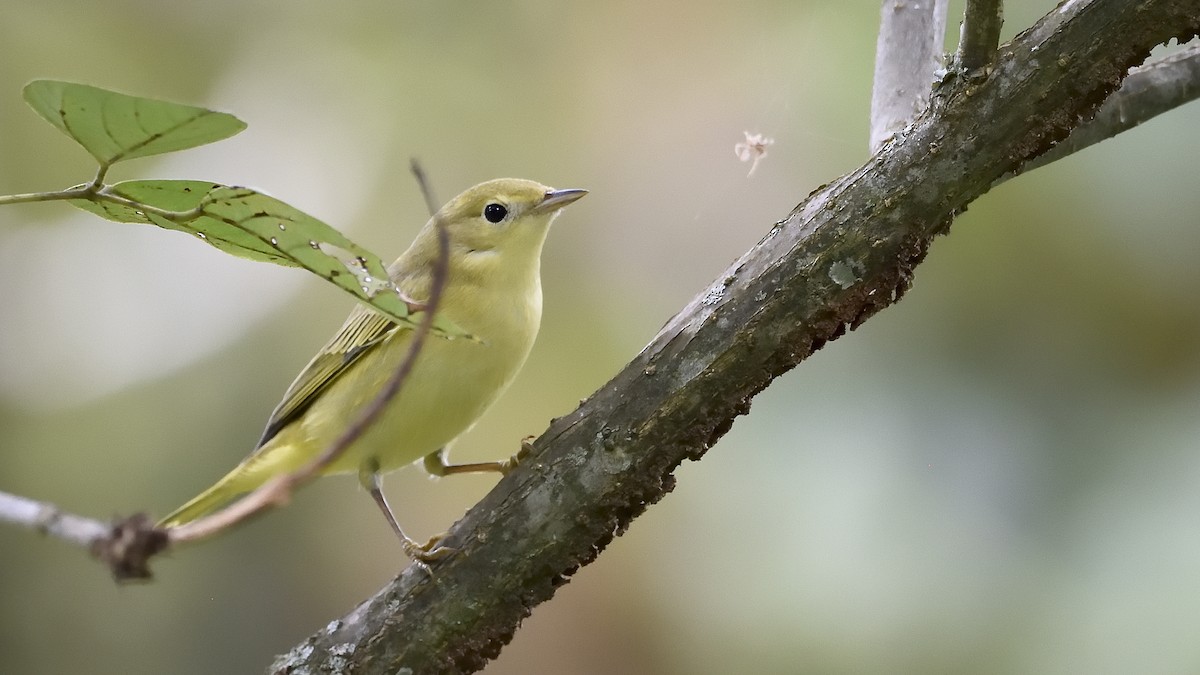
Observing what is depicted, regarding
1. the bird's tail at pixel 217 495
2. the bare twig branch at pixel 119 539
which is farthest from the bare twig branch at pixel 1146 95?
the bird's tail at pixel 217 495

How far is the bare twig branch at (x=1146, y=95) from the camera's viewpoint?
77.0 inches

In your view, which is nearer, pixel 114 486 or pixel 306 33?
pixel 114 486

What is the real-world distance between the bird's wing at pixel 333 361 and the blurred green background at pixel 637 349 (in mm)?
1917

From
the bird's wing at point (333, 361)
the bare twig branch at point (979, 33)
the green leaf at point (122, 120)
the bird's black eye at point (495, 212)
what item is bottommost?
the green leaf at point (122, 120)

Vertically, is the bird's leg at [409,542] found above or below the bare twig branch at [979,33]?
below

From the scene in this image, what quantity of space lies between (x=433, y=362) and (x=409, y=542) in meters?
0.43

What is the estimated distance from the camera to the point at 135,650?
16.0 ft

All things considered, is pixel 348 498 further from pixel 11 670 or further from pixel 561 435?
pixel 561 435

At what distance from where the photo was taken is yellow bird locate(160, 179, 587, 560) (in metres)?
2.53

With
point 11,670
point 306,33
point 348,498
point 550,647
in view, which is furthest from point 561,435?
point 306,33

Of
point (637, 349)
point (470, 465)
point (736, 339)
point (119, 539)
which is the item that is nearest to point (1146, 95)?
point (736, 339)

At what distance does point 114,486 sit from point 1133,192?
15.5ft

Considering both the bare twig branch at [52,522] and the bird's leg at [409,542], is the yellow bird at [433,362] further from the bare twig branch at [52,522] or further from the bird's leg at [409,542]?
the bare twig branch at [52,522]

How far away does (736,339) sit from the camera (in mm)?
1811
